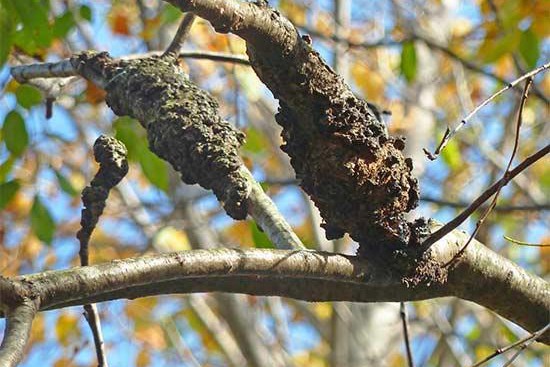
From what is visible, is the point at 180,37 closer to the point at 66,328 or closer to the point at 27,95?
the point at 27,95

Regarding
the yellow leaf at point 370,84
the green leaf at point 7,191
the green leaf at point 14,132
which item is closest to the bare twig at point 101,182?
the green leaf at point 14,132

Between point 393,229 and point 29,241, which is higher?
point 29,241

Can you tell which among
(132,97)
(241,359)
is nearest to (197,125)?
(132,97)

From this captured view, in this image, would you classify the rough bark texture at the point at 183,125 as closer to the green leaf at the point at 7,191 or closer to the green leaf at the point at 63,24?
the green leaf at the point at 63,24

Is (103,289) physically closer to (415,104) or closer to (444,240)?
(444,240)

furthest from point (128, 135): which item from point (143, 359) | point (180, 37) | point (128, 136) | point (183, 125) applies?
point (143, 359)
